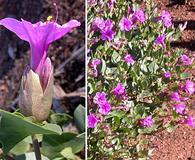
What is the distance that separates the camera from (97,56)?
1.53 metres

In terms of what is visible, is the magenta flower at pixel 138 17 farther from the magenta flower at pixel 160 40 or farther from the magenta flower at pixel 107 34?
the magenta flower at pixel 107 34

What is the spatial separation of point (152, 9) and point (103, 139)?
2.44 feet

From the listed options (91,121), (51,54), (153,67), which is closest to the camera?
(91,121)

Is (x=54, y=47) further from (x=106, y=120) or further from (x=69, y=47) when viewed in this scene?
(x=106, y=120)

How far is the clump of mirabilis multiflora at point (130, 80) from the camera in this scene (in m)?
1.35

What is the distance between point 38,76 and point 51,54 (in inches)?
41.3

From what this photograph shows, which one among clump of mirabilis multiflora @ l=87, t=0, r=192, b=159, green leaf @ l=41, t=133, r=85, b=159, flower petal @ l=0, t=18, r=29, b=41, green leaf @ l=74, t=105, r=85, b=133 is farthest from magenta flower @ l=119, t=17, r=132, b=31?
flower petal @ l=0, t=18, r=29, b=41

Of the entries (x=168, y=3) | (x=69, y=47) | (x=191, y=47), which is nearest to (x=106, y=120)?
(x=69, y=47)

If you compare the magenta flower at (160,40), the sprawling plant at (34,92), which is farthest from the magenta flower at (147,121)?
the sprawling plant at (34,92)

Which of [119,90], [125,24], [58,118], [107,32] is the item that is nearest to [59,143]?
[58,118]

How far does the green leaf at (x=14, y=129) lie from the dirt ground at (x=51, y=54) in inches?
31.9

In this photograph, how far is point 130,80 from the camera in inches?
65.2

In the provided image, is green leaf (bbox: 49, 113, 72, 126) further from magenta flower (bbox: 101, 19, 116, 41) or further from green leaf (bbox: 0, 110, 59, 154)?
magenta flower (bbox: 101, 19, 116, 41)

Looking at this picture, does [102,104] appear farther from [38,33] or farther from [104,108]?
[38,33]
